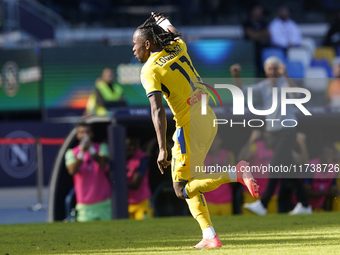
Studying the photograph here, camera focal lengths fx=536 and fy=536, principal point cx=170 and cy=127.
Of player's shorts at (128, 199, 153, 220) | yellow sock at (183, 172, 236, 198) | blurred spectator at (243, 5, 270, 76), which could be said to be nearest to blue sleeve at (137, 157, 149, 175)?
player's shorts at (128, 199, 153, 220)

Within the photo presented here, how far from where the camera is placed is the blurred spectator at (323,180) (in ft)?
23.8

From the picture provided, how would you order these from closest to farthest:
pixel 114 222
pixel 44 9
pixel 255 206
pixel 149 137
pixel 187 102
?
pixel 187 102, pixel 114 222, pixel 255 206, pixel 149 137, pixel 44 9

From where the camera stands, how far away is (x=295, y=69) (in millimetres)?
13805

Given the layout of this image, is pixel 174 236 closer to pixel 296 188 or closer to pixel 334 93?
pixel 296 188

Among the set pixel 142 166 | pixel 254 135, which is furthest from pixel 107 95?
pixel 254 135

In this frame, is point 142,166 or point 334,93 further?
point 334,93

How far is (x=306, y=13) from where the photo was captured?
18578mm

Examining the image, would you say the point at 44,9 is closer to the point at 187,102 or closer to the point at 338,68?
the point at 338,68

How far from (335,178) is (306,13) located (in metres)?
12.4

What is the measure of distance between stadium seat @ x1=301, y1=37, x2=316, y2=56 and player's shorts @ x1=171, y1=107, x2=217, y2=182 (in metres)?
10.9

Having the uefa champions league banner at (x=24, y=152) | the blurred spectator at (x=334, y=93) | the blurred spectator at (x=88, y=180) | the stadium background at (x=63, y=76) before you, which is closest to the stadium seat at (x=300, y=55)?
the stadium background at (x=63, y=76)

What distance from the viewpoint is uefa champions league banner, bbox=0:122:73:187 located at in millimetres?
13055

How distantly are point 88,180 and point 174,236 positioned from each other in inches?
96.6

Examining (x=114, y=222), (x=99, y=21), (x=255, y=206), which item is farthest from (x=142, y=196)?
(x=99, y=21)
